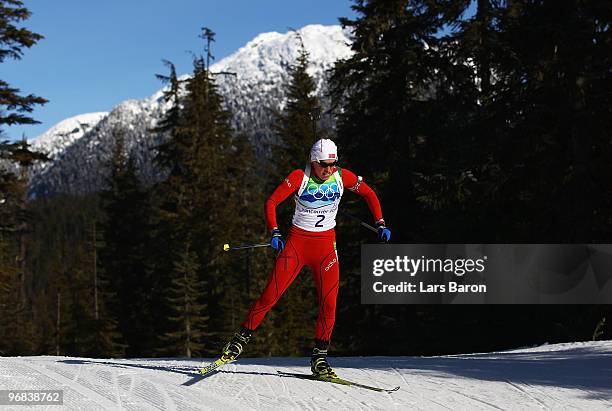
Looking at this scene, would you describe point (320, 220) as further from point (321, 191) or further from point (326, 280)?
point (326, 280)

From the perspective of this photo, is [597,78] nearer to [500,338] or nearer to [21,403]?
[500,338]

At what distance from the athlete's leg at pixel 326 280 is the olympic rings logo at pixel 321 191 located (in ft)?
1.57

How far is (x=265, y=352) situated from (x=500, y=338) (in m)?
14.4

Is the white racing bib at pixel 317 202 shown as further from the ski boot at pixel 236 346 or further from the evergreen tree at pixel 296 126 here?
the evergreen tree at pixel 296 126

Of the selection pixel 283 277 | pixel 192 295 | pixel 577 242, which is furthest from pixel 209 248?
pixel 283 277

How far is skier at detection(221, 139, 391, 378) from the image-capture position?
6777 mm

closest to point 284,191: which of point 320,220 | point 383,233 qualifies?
point 320,220

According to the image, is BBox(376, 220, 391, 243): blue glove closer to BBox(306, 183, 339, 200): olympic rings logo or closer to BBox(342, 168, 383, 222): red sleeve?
BBox(342, 168, 383, 222): red sleeve

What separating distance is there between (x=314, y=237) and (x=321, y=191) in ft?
1.65

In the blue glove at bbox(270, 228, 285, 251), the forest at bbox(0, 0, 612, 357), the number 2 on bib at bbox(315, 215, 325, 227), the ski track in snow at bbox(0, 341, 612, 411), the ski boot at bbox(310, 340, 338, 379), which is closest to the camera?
the ski track in snow at bbox(0, 341, 612, 411)


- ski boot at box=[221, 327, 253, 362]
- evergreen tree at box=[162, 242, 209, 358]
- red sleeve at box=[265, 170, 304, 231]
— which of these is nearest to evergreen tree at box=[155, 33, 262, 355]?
evergreen tree at box=[162, 242, 209, 358]

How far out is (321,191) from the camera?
22.3ft

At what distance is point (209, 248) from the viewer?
111ft

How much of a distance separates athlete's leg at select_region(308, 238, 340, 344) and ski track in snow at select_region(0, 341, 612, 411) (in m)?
0.66
